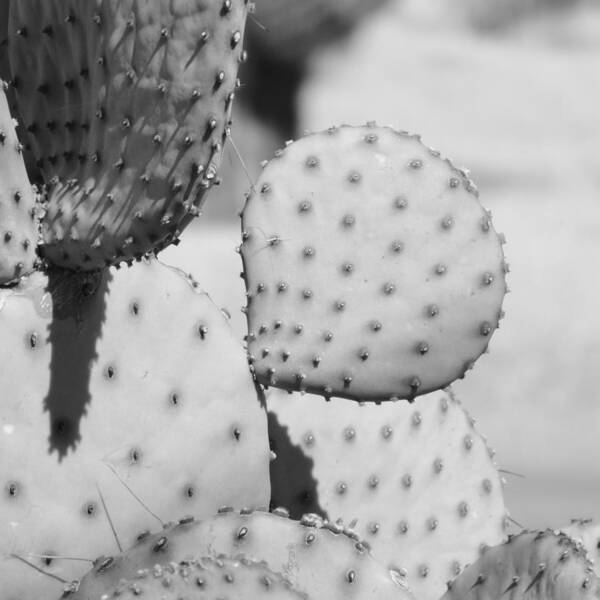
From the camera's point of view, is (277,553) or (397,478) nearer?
(277,553)

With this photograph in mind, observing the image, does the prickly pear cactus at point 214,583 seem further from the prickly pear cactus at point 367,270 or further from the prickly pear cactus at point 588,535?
the prickly pear cactus at point 588,535

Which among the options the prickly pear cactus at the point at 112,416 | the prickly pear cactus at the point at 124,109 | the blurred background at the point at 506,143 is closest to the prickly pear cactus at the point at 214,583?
the prickly pear cactus at the point at 112,416

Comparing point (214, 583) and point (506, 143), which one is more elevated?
point (214, 583)

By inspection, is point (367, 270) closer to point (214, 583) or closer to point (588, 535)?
point (588, 535)

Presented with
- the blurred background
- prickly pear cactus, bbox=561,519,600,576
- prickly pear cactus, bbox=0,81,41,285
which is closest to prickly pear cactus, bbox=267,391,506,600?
the blurred background

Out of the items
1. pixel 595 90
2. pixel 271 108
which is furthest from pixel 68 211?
→ pixel 595 90

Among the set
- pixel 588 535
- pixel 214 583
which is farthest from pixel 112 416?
pixel 588 535
